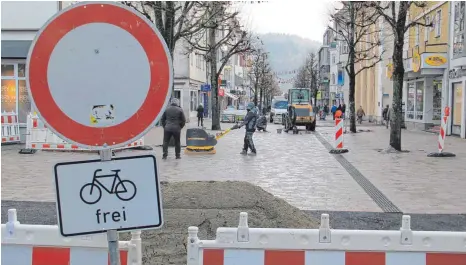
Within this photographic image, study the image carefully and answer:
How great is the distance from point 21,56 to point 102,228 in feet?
75.0

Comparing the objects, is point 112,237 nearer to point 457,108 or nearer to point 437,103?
point 457,108

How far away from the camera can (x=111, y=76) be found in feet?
9.28

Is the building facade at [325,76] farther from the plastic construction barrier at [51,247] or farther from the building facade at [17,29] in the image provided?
the plastic construction barrier at [51,247]

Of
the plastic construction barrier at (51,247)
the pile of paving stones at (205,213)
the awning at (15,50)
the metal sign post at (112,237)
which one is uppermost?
the awning at (15,50)

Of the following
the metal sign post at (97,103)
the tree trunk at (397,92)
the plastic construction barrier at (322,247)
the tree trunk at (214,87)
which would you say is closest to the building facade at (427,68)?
the tree trunk at (397,92)

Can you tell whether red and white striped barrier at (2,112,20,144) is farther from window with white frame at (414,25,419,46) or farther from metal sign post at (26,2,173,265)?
window with white frame at (414,25,419,46)

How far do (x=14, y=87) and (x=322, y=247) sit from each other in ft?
75.8

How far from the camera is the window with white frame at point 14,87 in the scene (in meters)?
24.3

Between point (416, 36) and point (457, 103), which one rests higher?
point (416, 36)

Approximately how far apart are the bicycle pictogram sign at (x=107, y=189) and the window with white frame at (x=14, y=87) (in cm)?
2294

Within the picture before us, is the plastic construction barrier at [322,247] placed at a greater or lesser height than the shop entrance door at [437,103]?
lesser

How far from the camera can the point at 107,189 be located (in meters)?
2.85

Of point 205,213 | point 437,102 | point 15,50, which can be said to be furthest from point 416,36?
point 205,213

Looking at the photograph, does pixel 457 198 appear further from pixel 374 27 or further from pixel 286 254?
pixel 374 27
